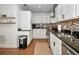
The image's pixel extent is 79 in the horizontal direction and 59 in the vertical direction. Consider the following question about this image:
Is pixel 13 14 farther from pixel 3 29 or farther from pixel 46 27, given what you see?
pixel 46 27

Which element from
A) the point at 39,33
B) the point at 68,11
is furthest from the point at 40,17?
the point at 68,11

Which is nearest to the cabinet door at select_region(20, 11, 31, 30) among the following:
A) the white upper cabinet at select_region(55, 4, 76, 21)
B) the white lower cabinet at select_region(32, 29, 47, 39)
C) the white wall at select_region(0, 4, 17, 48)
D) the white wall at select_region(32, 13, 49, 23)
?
the white wall at select_region(0, 4, 17, 48)

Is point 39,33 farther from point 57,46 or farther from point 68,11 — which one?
point 57,46

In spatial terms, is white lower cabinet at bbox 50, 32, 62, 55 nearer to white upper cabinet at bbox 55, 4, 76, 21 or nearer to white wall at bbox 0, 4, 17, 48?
white upper cabinet at bbox 55, 4, 76, 21

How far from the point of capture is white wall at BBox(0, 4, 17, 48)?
19.0ft

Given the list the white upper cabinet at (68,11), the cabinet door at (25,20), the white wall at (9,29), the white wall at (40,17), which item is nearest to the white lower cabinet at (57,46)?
the white upper cabinet at (68,11)

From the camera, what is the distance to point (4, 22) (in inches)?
227

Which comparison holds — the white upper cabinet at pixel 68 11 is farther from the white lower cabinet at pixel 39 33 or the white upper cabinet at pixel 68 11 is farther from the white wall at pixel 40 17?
the white wall at pixel 40 17

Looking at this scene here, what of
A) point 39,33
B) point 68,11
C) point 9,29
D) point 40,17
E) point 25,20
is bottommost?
point 39,33

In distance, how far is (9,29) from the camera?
5.84 metres

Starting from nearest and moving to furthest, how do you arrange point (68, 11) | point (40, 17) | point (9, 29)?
1. point (68, 11)
2. point (9, 29)
3. point (40, 17)

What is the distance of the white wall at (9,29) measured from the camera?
579 cm
